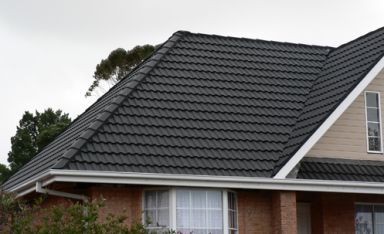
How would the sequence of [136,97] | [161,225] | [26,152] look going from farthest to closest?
1. [26,152]
2. [136,97]
3. [161,225]

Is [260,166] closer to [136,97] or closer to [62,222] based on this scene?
[136,97]

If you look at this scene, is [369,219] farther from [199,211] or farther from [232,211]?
[199,211]

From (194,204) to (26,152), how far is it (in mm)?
32290

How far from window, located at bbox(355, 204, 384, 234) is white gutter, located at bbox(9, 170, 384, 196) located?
144 cm

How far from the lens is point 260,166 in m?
20.1

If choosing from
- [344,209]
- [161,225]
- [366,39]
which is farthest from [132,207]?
[366,39]

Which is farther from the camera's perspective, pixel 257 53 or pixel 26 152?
pixel 26 152

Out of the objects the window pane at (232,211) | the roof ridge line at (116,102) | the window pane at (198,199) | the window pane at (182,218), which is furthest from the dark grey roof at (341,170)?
the roof ridge line at (116,102)

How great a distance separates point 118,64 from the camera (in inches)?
1943

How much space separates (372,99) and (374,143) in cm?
110

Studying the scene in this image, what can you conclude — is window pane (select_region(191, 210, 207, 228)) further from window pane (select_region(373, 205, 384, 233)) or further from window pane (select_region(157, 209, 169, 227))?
window pane (select_region(373, 205, 384, 233))

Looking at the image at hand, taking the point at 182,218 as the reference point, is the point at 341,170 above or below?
above

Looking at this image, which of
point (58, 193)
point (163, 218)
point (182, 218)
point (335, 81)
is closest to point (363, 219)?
point (335, 81)

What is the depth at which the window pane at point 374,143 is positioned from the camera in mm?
21797
